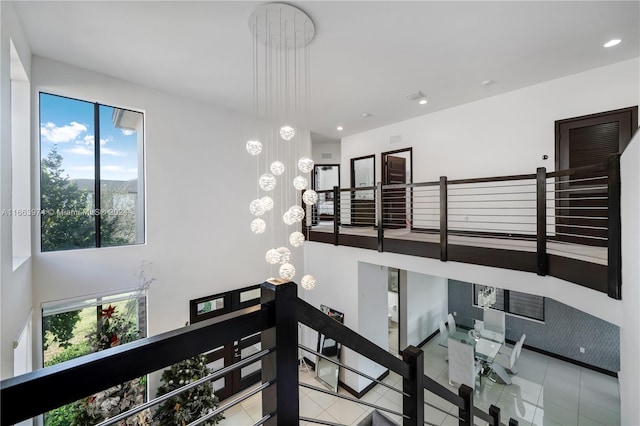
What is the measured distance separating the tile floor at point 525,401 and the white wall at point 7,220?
3630 millimetres

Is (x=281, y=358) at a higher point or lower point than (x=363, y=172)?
lower

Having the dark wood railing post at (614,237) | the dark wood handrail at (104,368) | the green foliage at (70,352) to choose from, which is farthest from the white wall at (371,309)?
the dark wood handrail at (104,368)

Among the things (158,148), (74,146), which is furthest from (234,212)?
(74,146)

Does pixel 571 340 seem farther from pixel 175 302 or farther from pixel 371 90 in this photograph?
pixel 175 302

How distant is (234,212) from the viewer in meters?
5.62

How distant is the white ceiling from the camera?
2.86 m

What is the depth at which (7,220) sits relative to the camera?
2617 mm

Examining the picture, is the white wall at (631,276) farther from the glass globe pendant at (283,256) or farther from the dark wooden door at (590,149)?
the glass globe pendant at (283,256)

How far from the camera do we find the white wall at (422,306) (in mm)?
7055

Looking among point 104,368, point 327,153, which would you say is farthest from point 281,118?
point 104,368

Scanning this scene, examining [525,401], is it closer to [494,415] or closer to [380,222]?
[494,415]

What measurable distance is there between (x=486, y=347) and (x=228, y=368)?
7.17 meters

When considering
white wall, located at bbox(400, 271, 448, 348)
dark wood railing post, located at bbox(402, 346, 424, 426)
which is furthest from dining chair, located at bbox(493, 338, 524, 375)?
dark wood railing post, located at bbox(402, 346, 424, 426)

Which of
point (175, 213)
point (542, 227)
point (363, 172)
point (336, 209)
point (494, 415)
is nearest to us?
point (494, 415)
